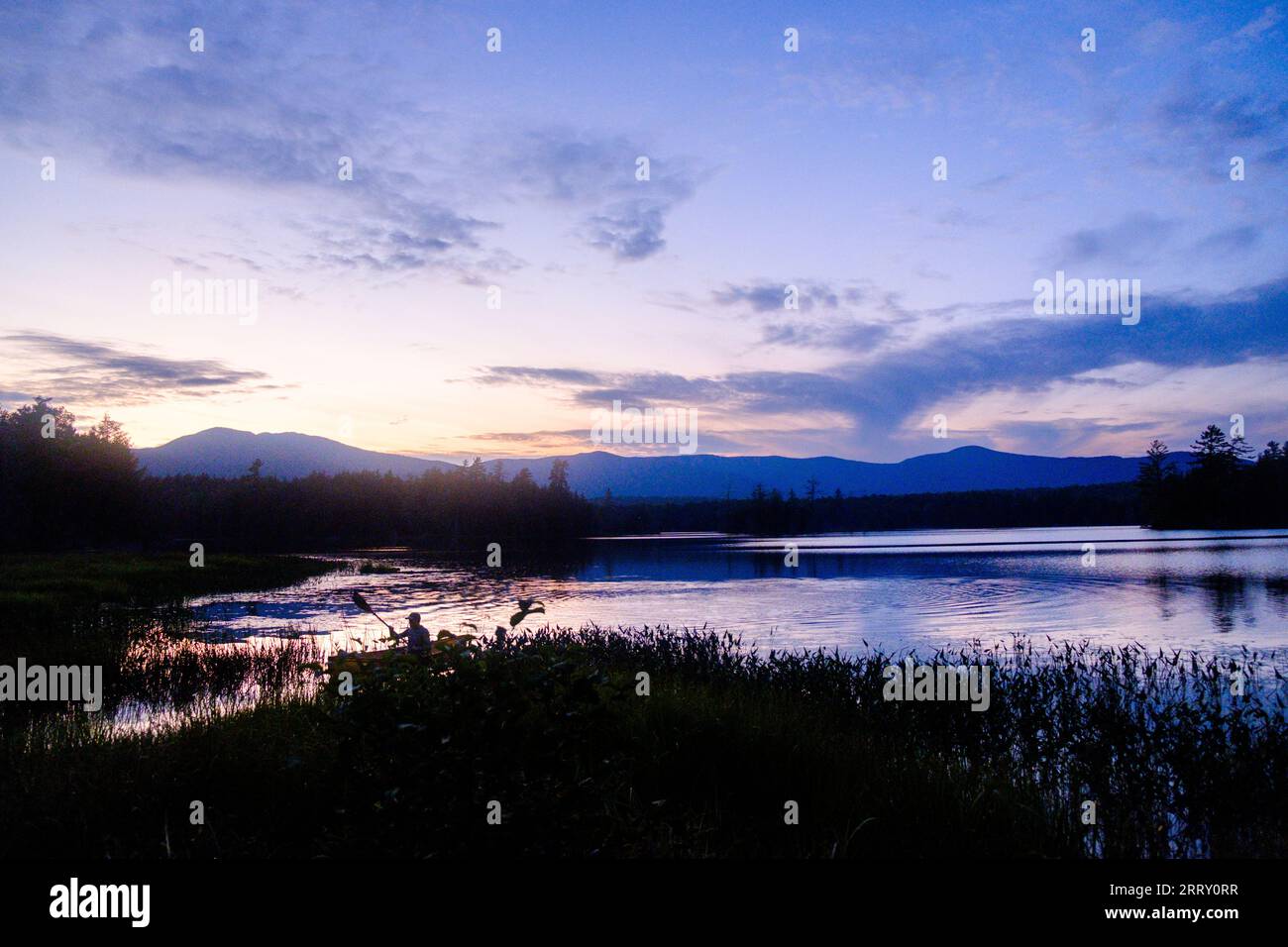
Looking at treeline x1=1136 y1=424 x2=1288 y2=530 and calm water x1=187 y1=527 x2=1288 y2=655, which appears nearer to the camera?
calm water x1=187 y1=527 x2=1288 y2=655

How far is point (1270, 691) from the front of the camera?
16.6 metres

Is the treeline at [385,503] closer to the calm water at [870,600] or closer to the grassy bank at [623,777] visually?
the calm water at [870,600]

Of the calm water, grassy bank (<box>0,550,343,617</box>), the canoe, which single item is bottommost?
the calm water

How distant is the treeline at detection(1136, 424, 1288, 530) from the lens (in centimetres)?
12133

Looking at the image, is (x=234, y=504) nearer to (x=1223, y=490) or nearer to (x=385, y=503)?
(x=385, y=503)

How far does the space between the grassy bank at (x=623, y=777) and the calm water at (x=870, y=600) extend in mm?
3845

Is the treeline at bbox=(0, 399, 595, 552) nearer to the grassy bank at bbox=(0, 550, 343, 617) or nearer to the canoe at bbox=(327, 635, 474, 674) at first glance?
the grassy bank at bbox=(0, 550, 343, 617)

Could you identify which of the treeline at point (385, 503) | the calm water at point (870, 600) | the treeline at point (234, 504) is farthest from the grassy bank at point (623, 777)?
the treeline at point (234, 504)

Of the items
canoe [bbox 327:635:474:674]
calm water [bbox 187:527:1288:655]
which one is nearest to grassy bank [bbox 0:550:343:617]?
calm water [bbox 187:527:1288:655]

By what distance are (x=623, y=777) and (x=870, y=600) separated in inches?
1428

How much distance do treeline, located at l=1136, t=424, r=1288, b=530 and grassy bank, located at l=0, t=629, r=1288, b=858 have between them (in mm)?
135692

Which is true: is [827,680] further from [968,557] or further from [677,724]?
[968,557]

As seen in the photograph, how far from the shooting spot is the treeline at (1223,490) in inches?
4777
